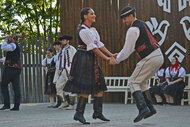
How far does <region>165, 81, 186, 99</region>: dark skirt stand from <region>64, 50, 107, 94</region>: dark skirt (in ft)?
18.7

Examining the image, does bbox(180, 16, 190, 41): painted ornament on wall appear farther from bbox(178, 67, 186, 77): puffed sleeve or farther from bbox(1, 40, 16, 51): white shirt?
bbox(1, 40, 16, 51): white shirt

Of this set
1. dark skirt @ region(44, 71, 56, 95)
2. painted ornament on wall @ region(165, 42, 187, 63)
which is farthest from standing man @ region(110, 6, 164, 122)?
painted ornament on wall @ region(165, 42, 187, 63)

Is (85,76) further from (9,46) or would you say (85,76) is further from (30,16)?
(30,16)

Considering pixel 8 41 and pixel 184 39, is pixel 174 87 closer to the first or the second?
pixel 184 39

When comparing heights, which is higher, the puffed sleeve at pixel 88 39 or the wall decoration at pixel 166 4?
the wall decoration at pixel 166 4

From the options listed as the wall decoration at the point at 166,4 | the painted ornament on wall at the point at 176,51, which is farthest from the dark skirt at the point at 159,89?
the wall decoration at the point at 166,4

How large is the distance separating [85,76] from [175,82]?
597 cm

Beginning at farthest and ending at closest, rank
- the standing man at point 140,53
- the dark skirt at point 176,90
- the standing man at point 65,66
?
1. the dark skirt at point 176,90
2. the standing man at point 65,66
3. the standing man at point 140,53

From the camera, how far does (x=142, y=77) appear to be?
26.3 ft

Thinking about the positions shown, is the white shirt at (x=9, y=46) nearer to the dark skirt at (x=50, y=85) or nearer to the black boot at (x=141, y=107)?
the dark skirt at (x=50, y=85)

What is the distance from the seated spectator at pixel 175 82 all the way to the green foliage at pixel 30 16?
11.9 metres

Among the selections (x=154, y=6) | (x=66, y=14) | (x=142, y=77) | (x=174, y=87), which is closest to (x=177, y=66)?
(x=174, y=87)

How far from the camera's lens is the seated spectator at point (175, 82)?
45.3ft

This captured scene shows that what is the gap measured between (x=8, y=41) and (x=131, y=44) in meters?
4.94
